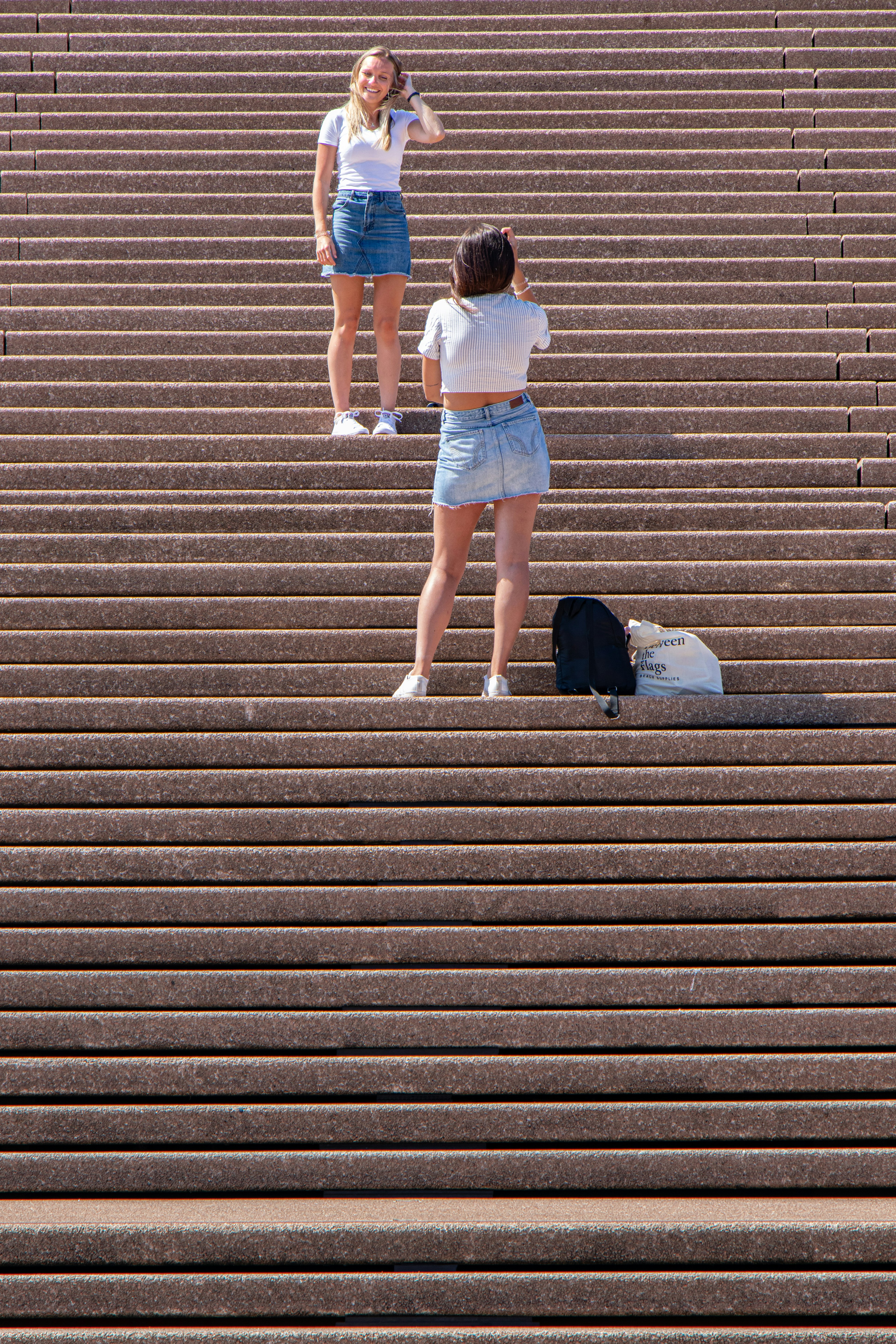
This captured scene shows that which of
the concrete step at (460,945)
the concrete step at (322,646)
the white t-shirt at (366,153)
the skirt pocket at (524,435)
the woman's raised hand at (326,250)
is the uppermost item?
the white t-shirt at (366,153)

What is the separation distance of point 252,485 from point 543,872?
8.03 ft

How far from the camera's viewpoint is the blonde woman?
17.8 feet

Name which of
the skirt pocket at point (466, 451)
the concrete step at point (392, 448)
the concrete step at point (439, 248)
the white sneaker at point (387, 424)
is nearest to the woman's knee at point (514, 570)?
the skirt pocket at point (466, 451)

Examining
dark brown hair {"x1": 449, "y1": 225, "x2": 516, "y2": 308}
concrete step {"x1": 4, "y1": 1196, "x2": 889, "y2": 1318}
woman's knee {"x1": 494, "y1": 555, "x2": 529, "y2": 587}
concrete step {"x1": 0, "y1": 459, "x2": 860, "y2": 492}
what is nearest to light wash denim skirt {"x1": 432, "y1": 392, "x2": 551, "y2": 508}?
woman's knee {"x1": 494, "y1": 555, "x2": 529, "y2": 587}

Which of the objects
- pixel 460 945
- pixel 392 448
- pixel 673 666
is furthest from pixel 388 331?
pixel 460 945

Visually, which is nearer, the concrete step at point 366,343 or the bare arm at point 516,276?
the bare arm at point 516,276

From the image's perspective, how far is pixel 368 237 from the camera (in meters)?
5.41

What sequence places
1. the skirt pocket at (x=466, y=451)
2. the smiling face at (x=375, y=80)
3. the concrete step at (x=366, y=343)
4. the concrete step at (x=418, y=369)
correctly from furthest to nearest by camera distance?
the concrete step at (x=366, y=343)
the concrete step at (x=418, y=369)
the smiling face at (x=375, y=80)
the skirt pocket at (x=466, y=451)

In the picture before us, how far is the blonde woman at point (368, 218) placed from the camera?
5.41 metres

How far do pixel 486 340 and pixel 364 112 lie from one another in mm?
2048

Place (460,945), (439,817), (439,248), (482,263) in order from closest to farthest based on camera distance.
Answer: (460,945) → (439,817) → (482,263) → (439,248)

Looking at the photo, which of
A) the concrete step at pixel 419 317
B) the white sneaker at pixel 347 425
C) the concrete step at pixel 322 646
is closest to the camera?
the concrete step at pixel 322 646

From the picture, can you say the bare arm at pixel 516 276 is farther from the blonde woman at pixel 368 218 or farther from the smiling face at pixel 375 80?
the smiling face at pixel 375 80

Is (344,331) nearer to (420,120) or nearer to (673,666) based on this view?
(420,120)
